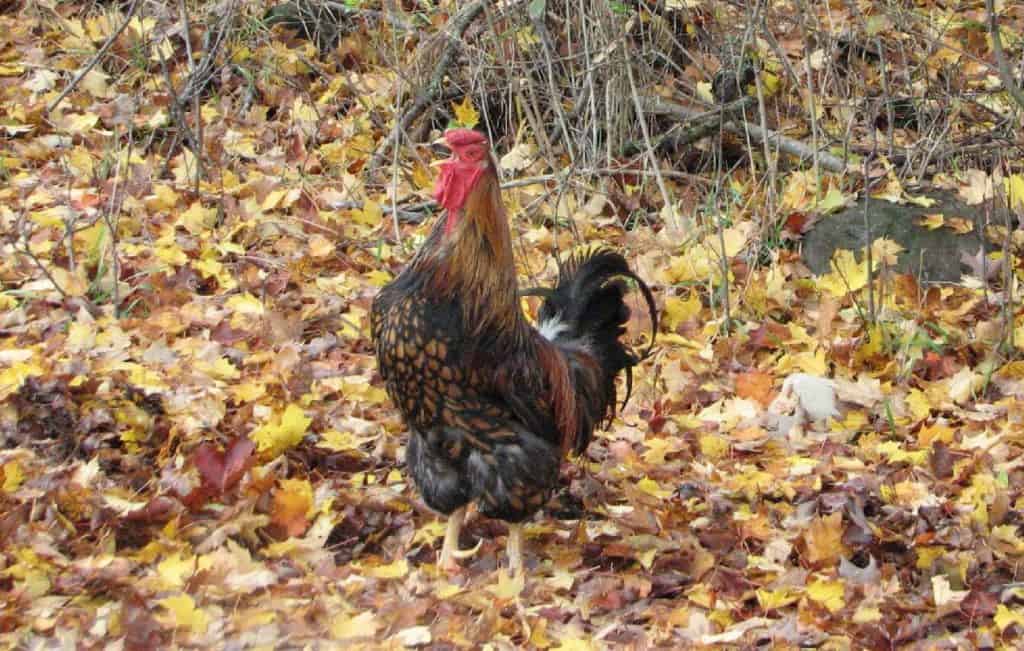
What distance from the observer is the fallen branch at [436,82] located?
7109mm

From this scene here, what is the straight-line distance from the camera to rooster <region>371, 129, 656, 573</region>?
412 centimetres

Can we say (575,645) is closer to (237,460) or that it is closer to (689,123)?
(237,460)

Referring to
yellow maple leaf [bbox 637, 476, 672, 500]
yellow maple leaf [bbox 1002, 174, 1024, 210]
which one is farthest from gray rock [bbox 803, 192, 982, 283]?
yellow maple leaf [bbox 637, 476, 672, 500]

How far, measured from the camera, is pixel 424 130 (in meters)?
7.78

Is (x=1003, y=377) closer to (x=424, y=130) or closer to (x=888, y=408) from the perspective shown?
(x=888, y=408)

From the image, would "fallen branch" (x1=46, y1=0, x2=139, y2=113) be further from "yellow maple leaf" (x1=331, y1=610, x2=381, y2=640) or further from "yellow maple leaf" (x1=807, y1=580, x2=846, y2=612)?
"yellow maple leaf" (x1=807, y1=580, x2=846, y2=612)

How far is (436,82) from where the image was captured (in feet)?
24.8

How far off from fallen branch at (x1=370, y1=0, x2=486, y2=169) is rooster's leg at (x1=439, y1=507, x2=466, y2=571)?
313cm

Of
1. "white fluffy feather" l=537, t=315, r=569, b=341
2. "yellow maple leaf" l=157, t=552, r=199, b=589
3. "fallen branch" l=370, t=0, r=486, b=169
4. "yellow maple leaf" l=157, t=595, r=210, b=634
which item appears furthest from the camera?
"fallen branch" l=370, t=0, r=486, b=169

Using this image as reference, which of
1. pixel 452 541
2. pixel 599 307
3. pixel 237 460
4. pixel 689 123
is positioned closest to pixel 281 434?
pixel 237 460

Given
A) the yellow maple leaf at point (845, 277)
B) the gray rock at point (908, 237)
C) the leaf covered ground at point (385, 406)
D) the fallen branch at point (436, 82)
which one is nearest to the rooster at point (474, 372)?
the leaf covered ground at point (385, 406)

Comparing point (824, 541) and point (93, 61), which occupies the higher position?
point (93, 61)

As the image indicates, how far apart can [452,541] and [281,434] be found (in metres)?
0.79

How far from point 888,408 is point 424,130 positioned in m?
3.53
